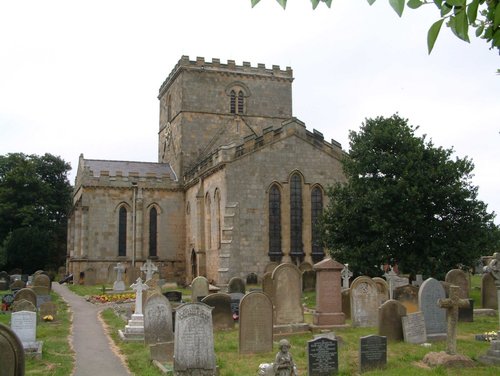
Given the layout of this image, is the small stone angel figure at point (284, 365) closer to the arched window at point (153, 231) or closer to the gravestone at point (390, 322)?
the gravestone at point (390, 322)

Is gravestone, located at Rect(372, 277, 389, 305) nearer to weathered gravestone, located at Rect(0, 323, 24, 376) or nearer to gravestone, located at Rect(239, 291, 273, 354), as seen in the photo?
gravestone, located at Rect(239, 291, 273, 354)

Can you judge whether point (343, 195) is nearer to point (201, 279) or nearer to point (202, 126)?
point (201, 279)

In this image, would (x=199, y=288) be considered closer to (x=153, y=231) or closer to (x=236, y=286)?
(x=236, y=286)

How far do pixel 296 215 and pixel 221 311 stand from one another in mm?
16338

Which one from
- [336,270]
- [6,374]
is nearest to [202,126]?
[336,270]

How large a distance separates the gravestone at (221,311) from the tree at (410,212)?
8448 mm

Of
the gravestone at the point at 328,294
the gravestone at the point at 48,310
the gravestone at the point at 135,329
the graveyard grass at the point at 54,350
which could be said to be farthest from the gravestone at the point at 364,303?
the gravestone at the point at 48,310

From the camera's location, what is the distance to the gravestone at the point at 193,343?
36.9 feet

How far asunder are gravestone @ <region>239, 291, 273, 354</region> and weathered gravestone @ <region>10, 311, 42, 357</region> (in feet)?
15.2

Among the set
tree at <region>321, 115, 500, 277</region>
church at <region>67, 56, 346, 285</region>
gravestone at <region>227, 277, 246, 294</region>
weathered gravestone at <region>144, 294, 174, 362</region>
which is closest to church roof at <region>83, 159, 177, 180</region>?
church at <region>67, 56, 346, 285</region>

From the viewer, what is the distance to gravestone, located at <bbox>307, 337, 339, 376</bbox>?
36.4ft

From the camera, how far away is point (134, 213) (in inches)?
1569

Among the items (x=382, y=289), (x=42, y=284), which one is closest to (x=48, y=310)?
(x=42, y=284)

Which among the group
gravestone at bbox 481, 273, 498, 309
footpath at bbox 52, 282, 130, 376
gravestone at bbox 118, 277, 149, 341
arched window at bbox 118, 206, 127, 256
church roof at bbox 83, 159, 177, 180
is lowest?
footpath at bbox 52, 282, 130, 376
